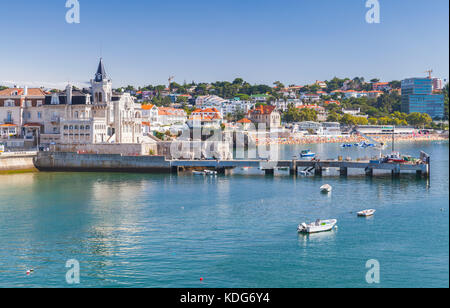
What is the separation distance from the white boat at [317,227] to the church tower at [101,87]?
4908 cm

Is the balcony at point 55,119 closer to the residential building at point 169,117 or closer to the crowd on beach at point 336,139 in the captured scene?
the residential building at point 169,117

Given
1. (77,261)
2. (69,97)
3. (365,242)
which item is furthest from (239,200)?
(69,97)

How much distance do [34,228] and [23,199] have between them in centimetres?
1247

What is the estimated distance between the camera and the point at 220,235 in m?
34.7

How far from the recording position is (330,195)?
50.2m

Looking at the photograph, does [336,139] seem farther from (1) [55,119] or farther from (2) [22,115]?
(2) [22,115]

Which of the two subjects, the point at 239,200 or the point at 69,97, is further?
the point at 69,97

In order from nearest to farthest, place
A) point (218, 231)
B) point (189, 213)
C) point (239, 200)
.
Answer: point (218, 231)
point (189, 213)
point (239, 200)

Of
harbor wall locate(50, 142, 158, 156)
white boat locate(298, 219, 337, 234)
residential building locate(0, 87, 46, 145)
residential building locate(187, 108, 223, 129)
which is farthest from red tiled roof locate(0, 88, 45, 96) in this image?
residential building locate(187, 108, 223, 129)

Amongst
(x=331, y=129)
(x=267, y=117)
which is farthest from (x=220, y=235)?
(x=331, y=129)

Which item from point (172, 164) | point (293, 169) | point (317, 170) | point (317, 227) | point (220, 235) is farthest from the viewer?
point (172, 164)

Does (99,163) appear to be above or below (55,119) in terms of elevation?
below

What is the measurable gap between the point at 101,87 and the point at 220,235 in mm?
49130
